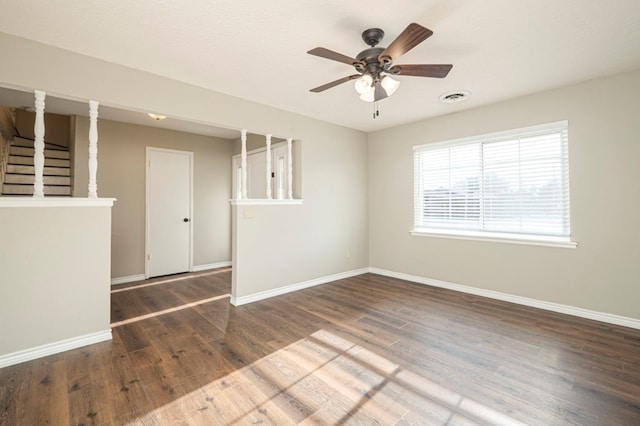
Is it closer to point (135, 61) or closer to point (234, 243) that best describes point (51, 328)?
point (234, 243)

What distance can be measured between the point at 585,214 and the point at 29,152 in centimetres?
799

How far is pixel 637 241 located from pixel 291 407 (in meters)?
3.60

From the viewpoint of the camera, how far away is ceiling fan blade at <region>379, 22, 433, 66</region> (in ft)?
5.63

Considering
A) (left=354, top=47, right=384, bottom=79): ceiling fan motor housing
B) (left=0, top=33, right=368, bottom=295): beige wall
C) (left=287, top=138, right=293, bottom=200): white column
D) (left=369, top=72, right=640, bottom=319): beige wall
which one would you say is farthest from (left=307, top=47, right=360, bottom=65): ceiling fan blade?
(left=369, top=72, right=640, bottom=319): beige wall

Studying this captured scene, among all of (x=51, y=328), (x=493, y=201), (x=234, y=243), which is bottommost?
(x=51, y=328)

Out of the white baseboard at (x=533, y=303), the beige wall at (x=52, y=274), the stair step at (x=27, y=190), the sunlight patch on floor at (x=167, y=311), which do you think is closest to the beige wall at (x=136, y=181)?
the stair step at (x=27, y=190)

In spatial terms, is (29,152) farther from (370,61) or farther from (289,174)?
(370,61)

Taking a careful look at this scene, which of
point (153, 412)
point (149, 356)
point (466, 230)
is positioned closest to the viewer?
point (153, 412)

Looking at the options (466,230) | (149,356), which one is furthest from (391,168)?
(149,356)

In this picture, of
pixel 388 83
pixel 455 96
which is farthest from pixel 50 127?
pixel 455 96

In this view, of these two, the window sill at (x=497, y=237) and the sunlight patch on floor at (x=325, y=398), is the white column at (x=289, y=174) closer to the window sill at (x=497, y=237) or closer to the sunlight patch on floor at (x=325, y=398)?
the window sill at (x=497, y=237)

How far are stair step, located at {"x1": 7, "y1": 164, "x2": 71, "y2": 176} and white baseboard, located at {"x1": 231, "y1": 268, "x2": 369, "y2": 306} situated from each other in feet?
12.3

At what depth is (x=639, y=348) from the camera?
246cm

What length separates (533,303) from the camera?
11.4 ft
